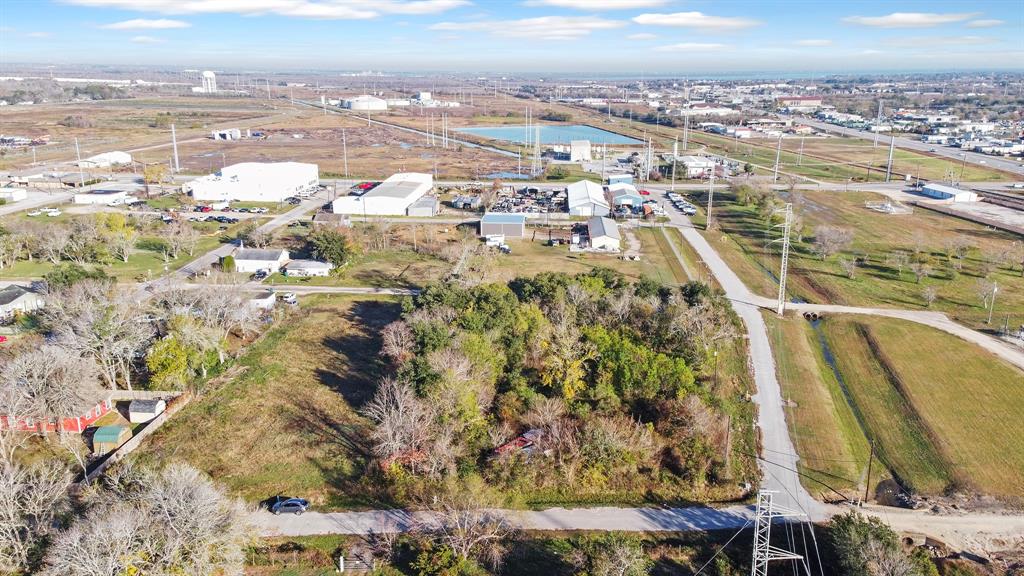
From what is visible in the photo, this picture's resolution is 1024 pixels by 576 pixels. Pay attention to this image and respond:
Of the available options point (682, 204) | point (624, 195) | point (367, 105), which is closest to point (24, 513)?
point (624, 195)

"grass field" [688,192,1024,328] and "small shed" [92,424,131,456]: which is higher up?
"grass field" [688,192,1024,328]

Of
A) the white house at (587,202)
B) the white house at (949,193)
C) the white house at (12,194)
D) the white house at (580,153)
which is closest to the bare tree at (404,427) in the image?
the white house at (587,202)

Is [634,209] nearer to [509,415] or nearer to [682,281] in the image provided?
[682,281]

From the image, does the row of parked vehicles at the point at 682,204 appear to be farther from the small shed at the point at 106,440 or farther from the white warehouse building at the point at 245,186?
the small shed at the point at 106,440

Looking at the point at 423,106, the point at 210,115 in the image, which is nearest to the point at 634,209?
the point at 210,115

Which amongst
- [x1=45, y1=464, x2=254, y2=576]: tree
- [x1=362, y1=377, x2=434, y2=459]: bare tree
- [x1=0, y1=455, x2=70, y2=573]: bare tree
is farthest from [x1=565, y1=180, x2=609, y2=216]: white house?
[x1=0, y1=455, x2=70, y2=573]: bare tree

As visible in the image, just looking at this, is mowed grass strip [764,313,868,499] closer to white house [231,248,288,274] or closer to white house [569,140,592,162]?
white house [231,248,288,274]
